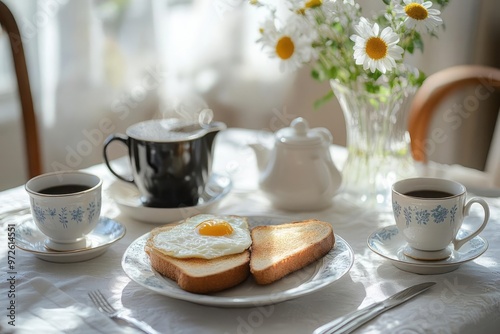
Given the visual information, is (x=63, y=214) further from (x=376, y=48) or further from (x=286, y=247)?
(x=376, y=48)

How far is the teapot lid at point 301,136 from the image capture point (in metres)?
1.18

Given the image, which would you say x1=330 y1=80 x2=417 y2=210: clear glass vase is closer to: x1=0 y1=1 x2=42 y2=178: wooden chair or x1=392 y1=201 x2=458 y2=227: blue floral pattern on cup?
x1=392 y1=201 x2=458 y2=227: blue floral pattern on cup

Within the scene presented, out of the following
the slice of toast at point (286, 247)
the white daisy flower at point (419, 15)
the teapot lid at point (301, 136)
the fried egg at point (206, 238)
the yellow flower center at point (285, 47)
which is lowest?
the slice of toast at point (286, 247)

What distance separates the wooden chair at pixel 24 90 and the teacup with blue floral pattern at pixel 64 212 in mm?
571

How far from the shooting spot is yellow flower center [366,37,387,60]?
1029 mm

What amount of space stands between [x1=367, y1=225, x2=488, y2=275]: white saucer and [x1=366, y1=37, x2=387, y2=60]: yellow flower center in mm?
→ 272

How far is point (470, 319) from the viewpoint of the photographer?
2.70 ft

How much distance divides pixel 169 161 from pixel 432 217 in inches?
18.0

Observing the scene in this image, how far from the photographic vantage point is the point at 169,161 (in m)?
1.13

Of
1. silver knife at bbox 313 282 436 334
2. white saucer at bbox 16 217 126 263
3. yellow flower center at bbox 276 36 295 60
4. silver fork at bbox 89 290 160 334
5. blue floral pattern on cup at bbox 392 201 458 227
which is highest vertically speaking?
yellow flower center at bbox 276 36 295 60

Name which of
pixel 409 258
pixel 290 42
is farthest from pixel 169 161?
pixel 409 258

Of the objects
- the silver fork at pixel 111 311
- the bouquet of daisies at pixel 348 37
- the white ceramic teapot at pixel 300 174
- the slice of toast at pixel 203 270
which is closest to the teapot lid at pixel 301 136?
the white ceramic teapot at pixel 300 174

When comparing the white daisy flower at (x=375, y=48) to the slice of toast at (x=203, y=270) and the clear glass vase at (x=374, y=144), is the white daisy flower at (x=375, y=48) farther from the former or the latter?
the slice of toast at (x=203, y=270)

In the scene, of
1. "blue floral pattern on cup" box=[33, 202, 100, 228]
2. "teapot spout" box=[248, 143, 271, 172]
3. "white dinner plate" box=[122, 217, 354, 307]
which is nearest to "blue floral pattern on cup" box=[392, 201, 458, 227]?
"white dinner plate" box=[122, 217, 354, 307]
